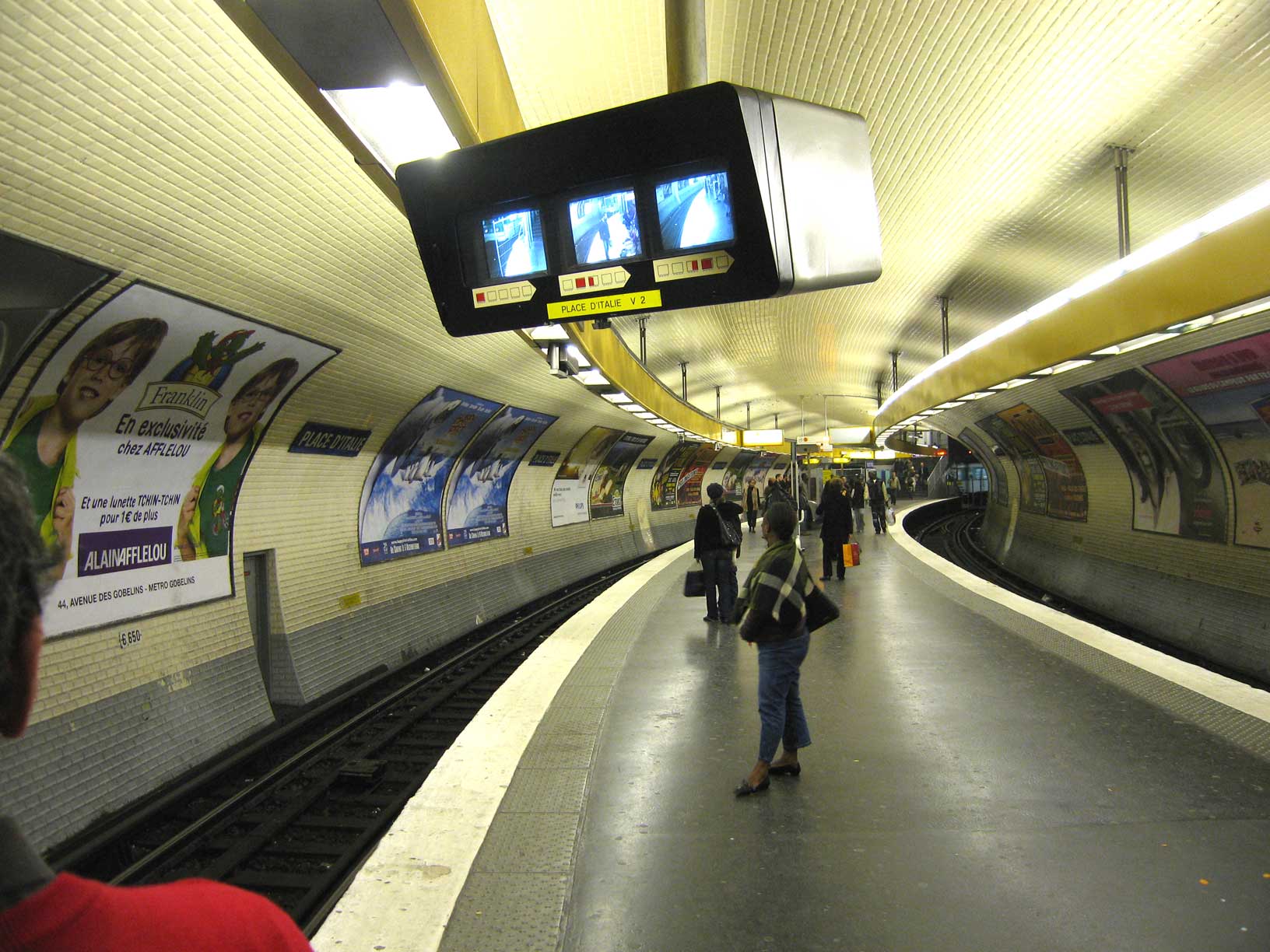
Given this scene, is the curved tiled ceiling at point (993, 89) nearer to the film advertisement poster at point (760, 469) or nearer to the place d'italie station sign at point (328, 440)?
the place d'italie station sign at point (328, 440)

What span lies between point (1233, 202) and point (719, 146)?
329 centimetres

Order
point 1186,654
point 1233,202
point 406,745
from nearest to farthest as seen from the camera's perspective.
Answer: point 1233,202 < point 406,745 < point 1186,654

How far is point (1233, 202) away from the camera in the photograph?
14.1 ft

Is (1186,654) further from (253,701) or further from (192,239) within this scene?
(192,239)

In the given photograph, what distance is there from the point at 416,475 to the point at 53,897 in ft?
33.0

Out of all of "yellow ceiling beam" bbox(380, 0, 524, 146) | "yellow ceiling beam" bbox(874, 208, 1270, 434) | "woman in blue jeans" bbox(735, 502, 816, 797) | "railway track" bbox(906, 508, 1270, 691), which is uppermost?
"yellow ceiling beam" bbox(380, 0, 524, 146)

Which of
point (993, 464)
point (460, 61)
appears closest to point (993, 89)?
point (460, 61)

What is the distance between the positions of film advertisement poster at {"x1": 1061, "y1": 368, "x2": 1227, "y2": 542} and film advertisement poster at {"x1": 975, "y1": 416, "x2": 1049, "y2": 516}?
10.5 feet

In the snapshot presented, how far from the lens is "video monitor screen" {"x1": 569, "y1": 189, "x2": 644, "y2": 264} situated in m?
3.31

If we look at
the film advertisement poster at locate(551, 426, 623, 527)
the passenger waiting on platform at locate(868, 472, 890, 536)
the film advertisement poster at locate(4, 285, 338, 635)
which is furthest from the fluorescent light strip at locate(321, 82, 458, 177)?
the passenger waiting on platform at locate(868, 472, 890, 536)

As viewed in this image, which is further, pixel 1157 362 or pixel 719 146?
pixel 1157 362

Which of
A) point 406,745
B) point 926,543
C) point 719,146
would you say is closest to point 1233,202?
point 719,146

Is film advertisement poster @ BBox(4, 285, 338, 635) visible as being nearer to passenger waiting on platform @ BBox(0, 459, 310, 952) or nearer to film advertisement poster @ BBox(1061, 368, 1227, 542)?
passenger waiting on platform @ BBox(0, 459, 310, 952)

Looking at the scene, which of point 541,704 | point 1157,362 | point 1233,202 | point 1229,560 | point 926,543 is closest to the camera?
point 1233,202
